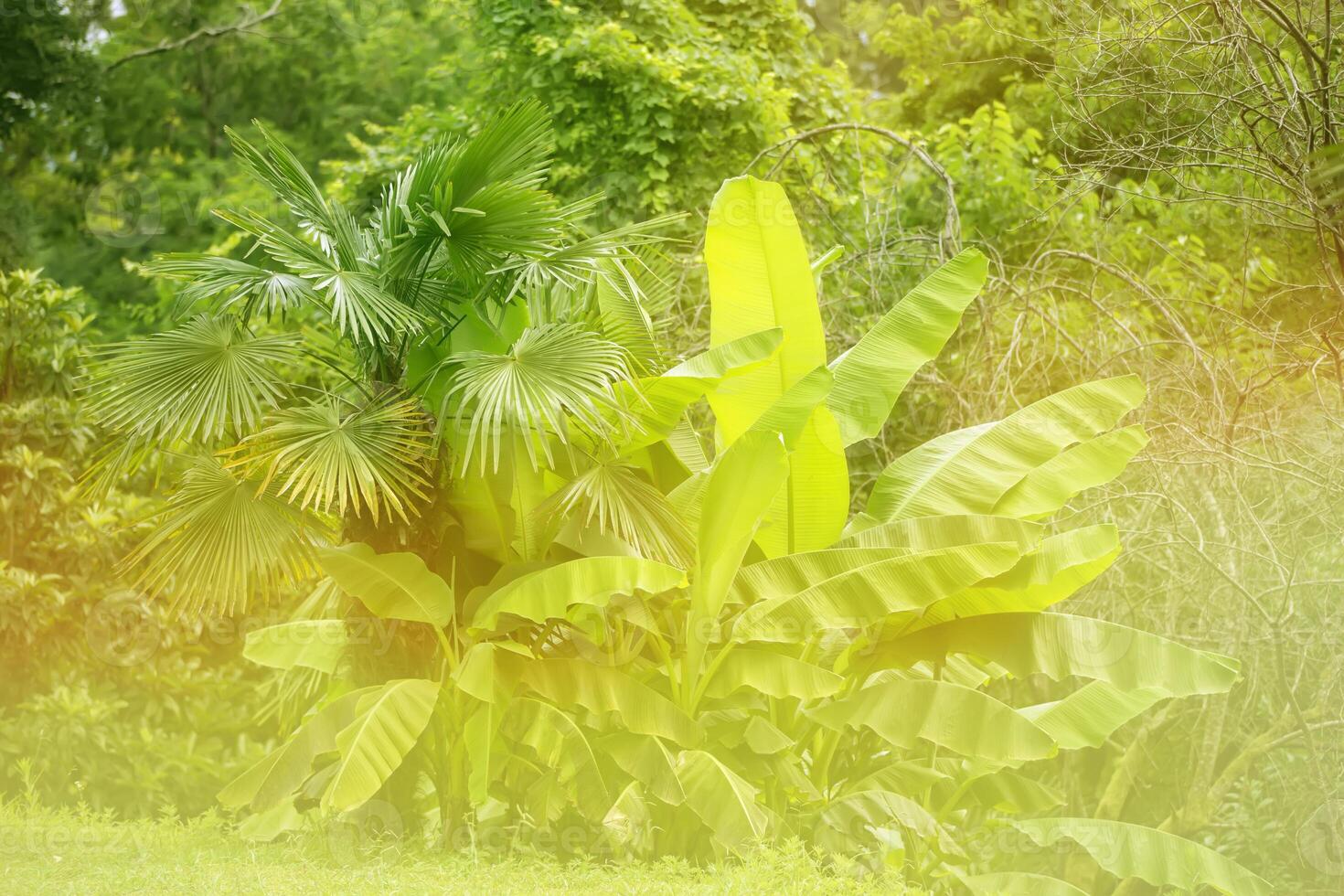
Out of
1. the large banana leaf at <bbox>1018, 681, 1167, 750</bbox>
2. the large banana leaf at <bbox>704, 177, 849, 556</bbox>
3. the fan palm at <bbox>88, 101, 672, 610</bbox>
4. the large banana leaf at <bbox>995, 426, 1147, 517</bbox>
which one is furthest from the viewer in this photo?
the large banana leaf at <bbox>704, 177, 849, 556</bbox>

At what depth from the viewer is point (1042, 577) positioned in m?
5.31

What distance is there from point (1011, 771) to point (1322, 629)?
1837 millimetres

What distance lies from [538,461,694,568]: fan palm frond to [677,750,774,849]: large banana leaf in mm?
873

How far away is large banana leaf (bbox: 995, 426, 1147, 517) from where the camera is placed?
19.0 ft

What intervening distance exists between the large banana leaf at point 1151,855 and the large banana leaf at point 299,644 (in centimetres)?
342

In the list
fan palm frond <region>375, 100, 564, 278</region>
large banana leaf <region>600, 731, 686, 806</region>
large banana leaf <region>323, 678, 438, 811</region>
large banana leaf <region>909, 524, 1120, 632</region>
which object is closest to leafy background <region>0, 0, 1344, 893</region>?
large banana leaf <region>909, 524, 1120, 632</region>

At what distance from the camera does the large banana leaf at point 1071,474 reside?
5781 mm

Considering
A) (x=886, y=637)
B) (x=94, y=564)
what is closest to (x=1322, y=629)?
(x=886, y=637)

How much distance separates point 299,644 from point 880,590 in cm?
296

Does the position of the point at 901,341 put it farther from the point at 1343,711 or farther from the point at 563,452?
the point at 1343,711

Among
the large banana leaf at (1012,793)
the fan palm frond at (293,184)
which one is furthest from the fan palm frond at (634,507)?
the large banana leaf at (1012,793)

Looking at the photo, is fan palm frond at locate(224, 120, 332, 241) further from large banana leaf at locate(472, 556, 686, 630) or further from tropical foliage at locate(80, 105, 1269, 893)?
large banana leaf at locate(472, 556, 686, 630)

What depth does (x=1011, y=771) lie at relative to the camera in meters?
6.16

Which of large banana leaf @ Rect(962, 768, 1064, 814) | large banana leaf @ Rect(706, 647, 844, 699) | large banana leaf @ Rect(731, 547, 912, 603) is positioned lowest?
large banana leaf @ Rect(962, 768, 1064, 814)
